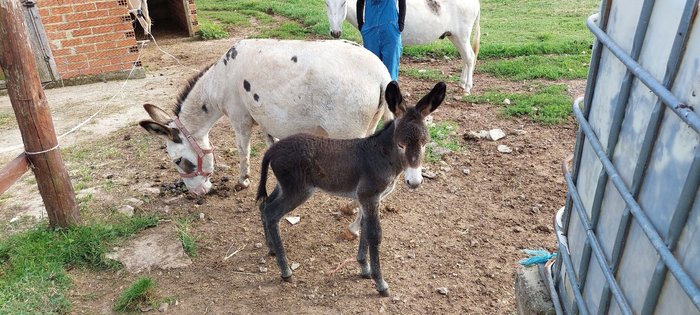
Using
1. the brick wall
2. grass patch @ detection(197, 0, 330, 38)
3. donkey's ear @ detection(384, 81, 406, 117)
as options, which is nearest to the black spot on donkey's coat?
donkey's ear @ detection(384, 81, 406, 117)

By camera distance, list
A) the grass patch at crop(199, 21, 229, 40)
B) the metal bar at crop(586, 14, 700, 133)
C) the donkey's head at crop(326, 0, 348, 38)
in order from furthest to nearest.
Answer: the grass patch at crop(199, 21, 229, 40)
the donkey's head at crop(326, 0, 348, 38)
the metal bar at crop(586, 14, 700, 133)

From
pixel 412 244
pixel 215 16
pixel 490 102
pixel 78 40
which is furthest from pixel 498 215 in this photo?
pixel 215 16

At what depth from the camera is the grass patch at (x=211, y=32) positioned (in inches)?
464

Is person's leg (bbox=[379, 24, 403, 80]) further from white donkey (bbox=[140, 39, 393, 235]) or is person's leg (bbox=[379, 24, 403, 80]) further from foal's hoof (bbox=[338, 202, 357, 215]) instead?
foal's hoof (bbox=[338, 202, 357, 215])

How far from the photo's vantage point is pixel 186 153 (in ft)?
16.3

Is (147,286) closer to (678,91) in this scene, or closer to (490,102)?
(678,91)

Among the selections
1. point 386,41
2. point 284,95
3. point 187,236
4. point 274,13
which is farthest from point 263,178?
point 274,13

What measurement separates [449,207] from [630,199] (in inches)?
132

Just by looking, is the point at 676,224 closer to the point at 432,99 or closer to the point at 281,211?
the point at 432,99

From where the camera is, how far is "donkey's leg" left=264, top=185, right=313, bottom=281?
371cm

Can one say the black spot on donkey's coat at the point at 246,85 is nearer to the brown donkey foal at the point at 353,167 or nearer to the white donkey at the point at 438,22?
the brown donkey foal at the point at 353,167

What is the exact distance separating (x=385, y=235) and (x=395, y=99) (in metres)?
1.52

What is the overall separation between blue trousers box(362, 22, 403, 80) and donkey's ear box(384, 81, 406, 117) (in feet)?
8.17

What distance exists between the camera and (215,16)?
14.0 meters
